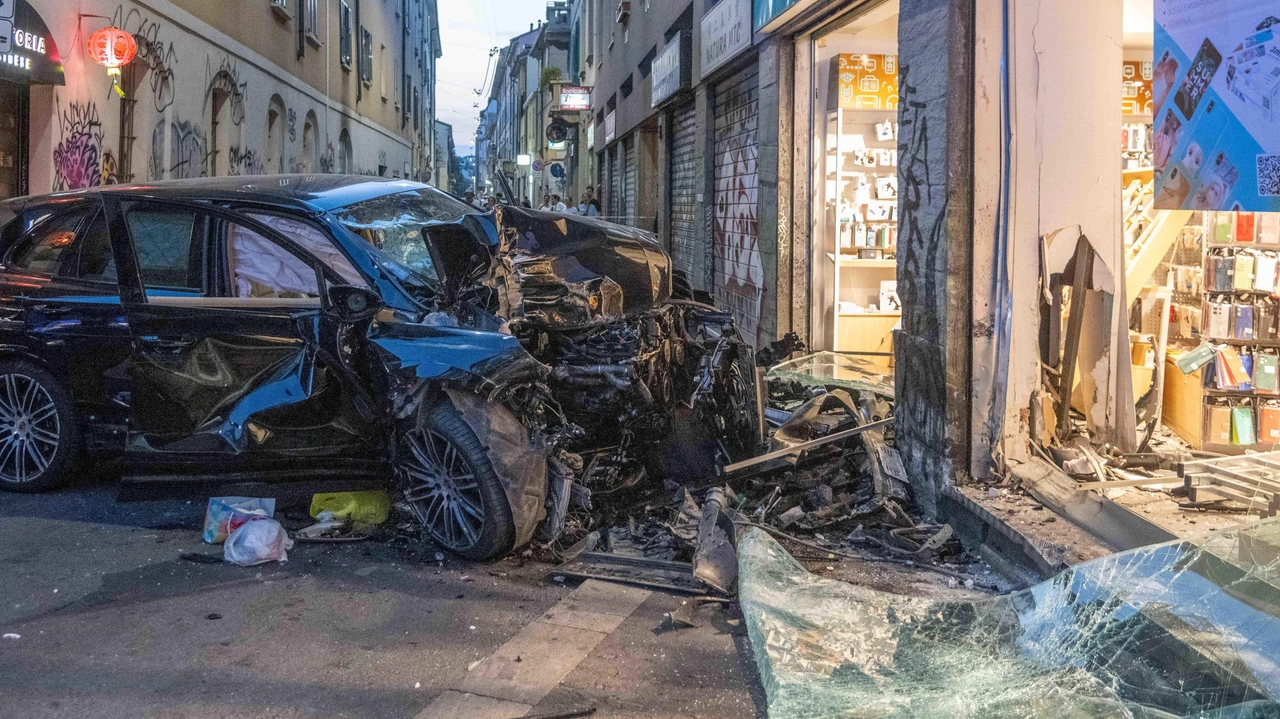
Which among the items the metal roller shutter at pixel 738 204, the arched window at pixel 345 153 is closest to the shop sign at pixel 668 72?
the metal roller shutter at pixel 738 204

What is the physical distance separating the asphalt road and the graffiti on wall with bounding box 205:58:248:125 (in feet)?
38.9

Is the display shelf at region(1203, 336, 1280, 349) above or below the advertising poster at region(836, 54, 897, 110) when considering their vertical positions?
below

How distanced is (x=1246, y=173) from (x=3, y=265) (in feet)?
20.9

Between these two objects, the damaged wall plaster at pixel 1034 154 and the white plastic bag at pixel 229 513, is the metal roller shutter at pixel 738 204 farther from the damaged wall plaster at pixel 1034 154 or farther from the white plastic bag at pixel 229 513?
the white plastic bag at pixel 229 513

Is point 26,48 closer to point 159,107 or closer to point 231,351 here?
point 159,107

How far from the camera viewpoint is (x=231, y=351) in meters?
5.19

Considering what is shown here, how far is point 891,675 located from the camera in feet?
11.4

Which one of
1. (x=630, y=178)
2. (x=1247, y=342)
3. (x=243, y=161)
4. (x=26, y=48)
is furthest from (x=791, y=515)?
(x=630, y=178)

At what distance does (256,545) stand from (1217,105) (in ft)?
15.2

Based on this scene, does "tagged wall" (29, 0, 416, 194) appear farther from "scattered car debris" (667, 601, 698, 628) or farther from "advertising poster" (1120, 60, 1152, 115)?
"advertising poster" (1120, 60, 1152, 115)

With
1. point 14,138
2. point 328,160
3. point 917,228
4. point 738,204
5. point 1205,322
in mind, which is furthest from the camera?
point 328,160

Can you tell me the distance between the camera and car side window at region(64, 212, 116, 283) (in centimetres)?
563

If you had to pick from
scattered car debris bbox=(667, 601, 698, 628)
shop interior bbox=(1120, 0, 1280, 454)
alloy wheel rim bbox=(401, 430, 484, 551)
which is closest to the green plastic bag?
alloy wheel rim bbox=(401, 430, 484, 551)

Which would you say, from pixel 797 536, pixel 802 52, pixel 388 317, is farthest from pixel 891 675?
pixel 802 52
